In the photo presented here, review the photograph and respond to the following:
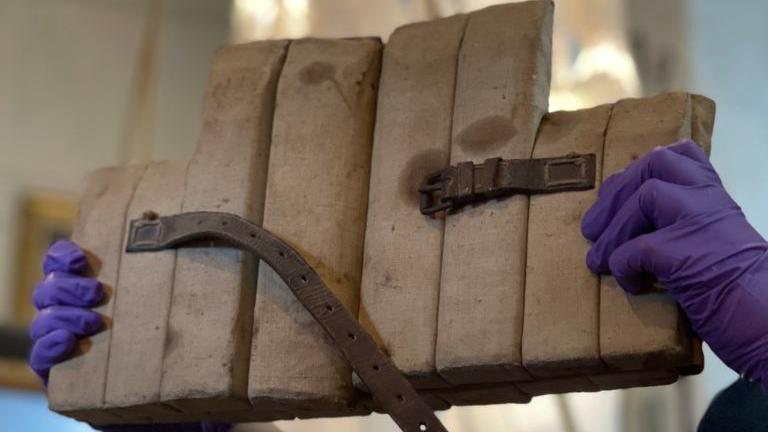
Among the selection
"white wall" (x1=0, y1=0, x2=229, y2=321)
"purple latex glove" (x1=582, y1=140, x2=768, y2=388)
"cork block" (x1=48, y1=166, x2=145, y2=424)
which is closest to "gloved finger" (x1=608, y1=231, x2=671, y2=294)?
"purple latex glove" (x1=582, y1=140, x2=768, y2=388)

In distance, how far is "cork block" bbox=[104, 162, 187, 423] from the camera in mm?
934

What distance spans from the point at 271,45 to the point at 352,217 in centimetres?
18

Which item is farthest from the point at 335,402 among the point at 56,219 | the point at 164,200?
the point at 56,219

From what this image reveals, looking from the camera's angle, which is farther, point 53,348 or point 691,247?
point 53,348

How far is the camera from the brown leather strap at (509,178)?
826 mm

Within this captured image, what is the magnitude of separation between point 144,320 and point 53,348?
95 mm

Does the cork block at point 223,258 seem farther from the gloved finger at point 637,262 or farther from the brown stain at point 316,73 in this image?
the gloved finger at point 637,262

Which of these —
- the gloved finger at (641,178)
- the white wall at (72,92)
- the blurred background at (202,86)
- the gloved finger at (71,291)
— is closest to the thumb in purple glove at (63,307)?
the gloved finger at (71,291)

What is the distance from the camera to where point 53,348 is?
3.25 feet

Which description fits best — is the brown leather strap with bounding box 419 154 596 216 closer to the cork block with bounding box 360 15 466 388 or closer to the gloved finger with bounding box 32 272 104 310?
the cork block with bounding box 360 15 466 388

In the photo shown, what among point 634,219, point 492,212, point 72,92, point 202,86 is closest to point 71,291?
point 492,212

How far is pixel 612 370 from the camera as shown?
2.59ft

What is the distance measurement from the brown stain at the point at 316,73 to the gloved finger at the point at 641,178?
0.85ft

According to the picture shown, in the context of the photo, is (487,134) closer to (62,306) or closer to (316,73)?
(316,73)
